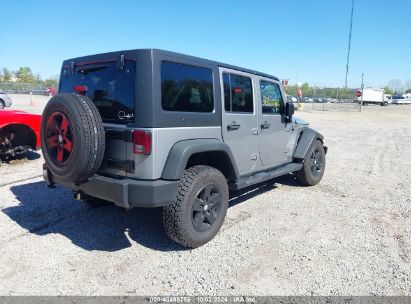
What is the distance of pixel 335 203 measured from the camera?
17.7 ft

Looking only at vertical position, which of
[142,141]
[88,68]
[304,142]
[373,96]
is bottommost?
[304,142]

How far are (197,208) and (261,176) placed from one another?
4.62 feet

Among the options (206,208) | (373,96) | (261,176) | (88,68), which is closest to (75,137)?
(88,68)

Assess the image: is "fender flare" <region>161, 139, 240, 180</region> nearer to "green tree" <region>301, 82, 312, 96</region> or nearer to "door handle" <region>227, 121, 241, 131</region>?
"door handle" <region>227, 121, 241, 131</region>

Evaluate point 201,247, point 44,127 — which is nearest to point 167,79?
point 44,127

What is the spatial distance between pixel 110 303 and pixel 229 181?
206 centimetres

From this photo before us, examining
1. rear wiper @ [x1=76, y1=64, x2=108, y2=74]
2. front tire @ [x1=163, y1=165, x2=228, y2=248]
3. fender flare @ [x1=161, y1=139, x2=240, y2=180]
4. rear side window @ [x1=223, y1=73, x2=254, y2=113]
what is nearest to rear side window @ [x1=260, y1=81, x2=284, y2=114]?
rear side window @ [x1=223, y1=73, x2=254, y2=113]

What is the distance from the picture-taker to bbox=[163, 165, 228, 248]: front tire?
137 inches

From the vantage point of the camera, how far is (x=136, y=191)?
3.22m

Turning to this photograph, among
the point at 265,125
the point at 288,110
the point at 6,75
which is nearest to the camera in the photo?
the point at 265,125

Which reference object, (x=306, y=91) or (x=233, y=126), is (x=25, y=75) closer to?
(x=306, y=91)

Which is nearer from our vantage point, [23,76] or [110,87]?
[110,87]

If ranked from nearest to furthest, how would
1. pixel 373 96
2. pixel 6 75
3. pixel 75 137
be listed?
pixel 75 137, pixel 373 96, pixel 6 75

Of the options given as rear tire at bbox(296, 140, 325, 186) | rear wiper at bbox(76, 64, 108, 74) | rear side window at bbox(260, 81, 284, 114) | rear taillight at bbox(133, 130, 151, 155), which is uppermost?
rear wiper at bbox(76, 64, 108, 74)
